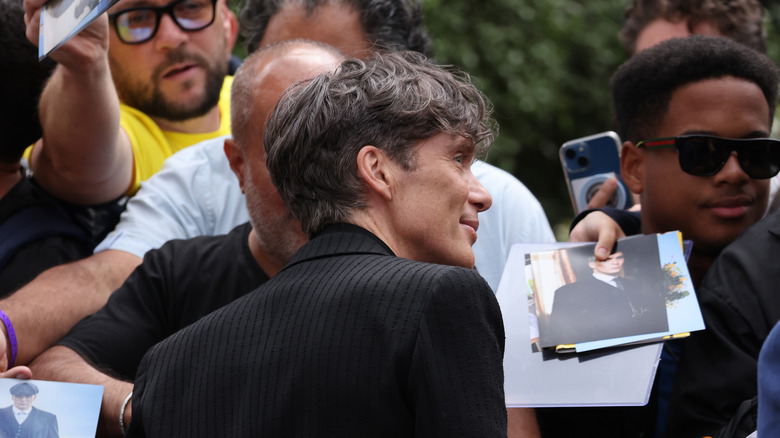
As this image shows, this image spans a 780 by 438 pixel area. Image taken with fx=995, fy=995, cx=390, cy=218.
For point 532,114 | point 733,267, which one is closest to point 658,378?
point 733,267

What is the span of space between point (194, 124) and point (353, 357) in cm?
241

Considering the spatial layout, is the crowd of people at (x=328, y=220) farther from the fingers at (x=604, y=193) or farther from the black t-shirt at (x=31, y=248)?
the fingers at (x=604, y=193)

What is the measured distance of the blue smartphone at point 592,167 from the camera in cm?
321

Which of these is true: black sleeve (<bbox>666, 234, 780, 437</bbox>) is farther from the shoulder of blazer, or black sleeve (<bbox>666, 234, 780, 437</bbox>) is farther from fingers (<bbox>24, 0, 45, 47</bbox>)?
fingers (<bbox>24, 0, 45, 47</bbox>)

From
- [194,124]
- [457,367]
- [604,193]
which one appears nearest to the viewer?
[457,367]

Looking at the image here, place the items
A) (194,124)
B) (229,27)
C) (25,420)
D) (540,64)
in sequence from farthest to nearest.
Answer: (540,64) → (229,27) → (194,124) → (25,420)

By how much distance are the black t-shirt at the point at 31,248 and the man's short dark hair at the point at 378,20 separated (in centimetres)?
123

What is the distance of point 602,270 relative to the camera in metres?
2.45

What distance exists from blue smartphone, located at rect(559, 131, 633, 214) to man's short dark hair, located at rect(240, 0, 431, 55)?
0.76m

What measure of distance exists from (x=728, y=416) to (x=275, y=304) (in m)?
1.04

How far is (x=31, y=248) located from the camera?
9.62 ft

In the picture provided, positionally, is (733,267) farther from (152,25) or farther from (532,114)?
(532,114)

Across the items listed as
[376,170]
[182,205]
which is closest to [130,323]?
[182,205]

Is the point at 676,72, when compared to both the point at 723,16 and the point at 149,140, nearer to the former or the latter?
the point at 723,16
